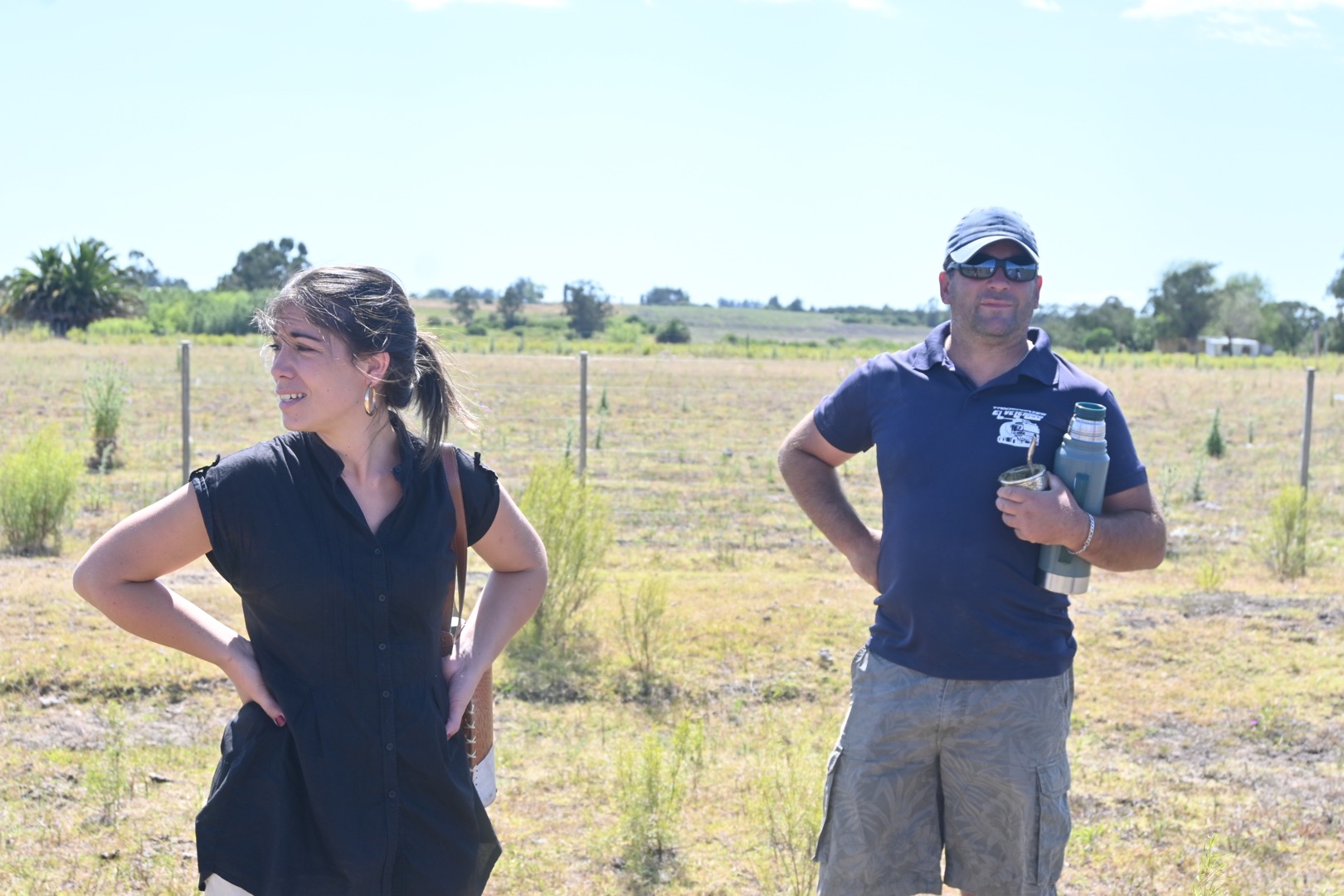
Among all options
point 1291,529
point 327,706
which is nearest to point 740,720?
point 327,706

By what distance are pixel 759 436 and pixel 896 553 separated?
15.2 m

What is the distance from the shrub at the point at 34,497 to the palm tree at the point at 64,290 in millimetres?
41936

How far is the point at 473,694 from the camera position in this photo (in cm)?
241

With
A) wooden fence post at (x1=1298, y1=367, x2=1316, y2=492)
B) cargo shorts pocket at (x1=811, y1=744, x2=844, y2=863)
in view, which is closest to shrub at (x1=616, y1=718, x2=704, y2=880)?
cargo shorts pocket at (x1=811, y1=744, x2=844, y2=863)

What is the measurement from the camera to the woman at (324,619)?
7.02 ft

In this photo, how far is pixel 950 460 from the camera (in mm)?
2812

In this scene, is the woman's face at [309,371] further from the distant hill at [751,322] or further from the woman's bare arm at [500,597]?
the distant hill at [751,322]

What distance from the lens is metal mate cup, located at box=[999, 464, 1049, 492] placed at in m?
2.63

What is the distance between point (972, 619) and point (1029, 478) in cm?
36

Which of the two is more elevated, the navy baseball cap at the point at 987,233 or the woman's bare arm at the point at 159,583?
the navy baseball cap at the point at 987,233

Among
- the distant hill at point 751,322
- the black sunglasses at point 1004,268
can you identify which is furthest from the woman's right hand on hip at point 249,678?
the distant hill at point 751,322

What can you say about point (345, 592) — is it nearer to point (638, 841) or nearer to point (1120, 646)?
point (638, 841)

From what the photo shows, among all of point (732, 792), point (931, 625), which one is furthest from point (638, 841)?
point (931, 625)

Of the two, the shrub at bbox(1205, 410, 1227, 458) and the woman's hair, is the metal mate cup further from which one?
the shrub at bbox(1205, 410, 1227, 458)
